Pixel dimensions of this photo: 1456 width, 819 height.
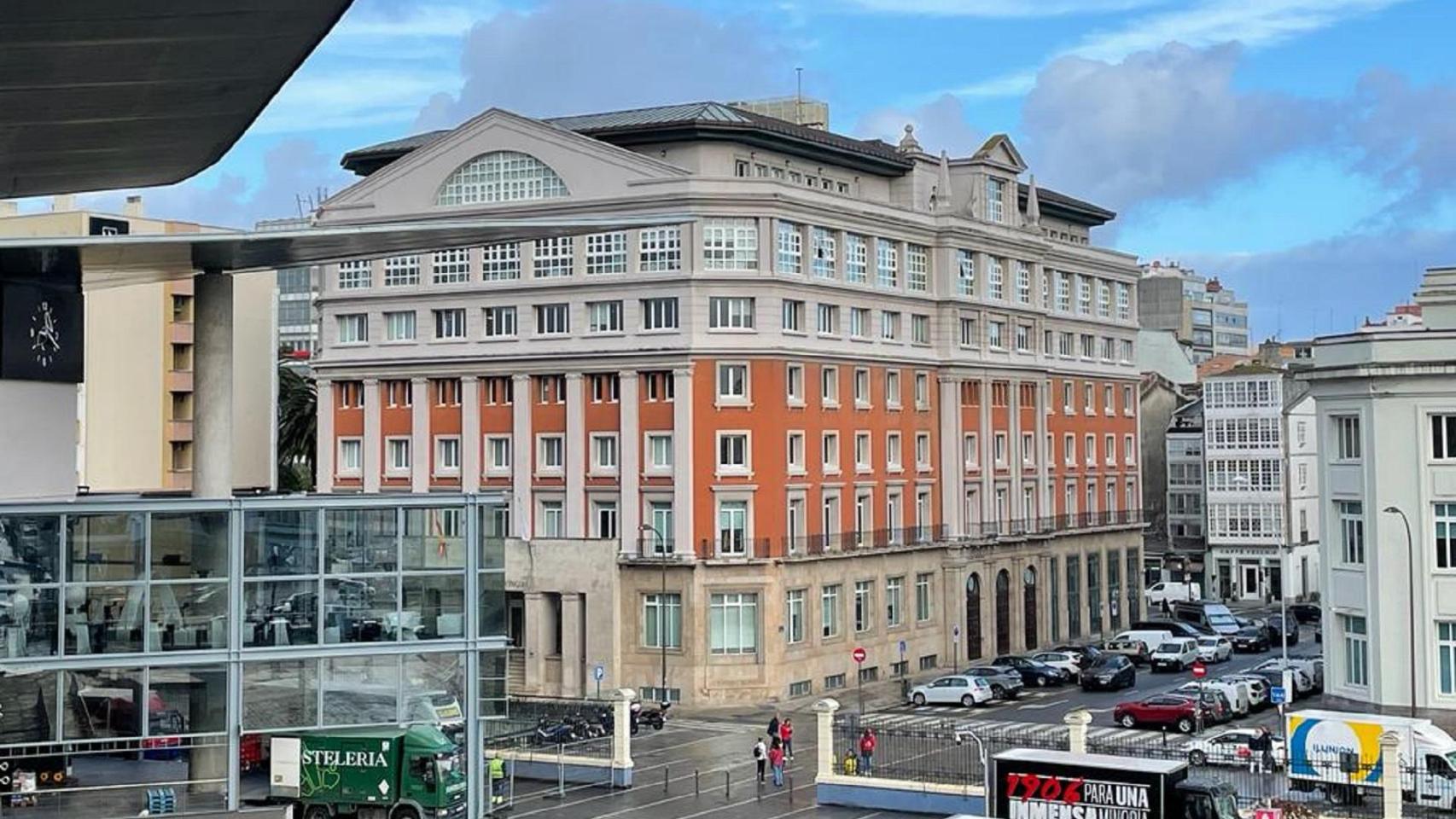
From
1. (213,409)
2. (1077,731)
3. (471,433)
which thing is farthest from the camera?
(471,433)

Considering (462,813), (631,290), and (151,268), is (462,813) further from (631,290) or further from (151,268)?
(631,290)

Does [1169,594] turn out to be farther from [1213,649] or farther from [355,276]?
[355,276]

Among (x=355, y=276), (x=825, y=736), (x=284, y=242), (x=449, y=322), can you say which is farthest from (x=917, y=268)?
(x=284, y=242)

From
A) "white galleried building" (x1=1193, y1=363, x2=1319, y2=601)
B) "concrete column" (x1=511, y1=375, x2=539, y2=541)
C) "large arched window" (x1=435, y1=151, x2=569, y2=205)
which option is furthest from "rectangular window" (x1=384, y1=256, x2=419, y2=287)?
"white galleried building" (x1=1193, y1=363, x2=1319, y2=601)

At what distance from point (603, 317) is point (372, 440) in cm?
1384

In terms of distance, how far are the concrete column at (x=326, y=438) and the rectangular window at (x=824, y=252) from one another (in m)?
23.7

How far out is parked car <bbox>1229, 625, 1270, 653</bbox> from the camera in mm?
93438

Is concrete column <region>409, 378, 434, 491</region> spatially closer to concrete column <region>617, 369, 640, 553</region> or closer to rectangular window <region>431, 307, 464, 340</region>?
rectangular window <region>431, 307, 464, 340</region>

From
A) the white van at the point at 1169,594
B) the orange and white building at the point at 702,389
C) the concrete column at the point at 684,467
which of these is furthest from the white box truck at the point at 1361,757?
the white van at the point at 1169,594

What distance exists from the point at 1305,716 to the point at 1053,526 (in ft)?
173

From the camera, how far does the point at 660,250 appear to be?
7650 cm

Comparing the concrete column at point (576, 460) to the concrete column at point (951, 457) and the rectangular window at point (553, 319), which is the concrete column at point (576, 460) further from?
the concrete column at point (951, 457)

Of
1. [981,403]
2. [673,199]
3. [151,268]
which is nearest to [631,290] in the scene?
[673,199]

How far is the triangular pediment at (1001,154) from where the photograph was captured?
94.2m
